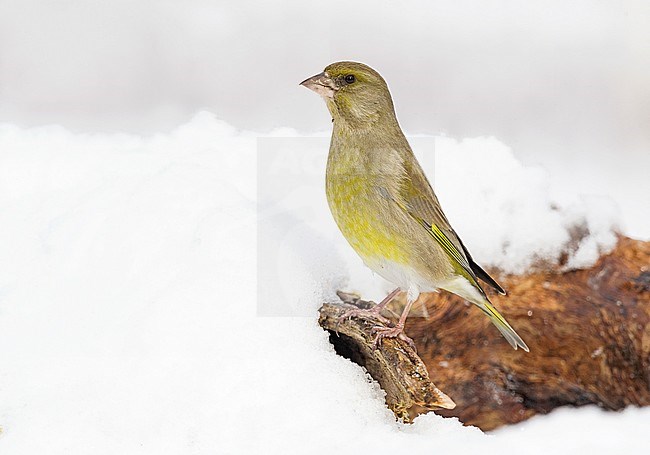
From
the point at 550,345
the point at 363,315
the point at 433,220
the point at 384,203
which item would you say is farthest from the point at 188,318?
the point at 550,345

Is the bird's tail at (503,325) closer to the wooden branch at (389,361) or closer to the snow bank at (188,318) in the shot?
the snow bank at (188,318)

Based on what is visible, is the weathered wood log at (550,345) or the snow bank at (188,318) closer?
the snow bank at (188,318)

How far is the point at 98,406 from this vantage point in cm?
216

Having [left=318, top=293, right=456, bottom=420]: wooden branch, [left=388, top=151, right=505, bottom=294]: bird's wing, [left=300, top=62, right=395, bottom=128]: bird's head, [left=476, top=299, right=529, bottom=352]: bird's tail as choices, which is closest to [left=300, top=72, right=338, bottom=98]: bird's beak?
[left=300, top=62, right=395, bottom=128]: bird's head

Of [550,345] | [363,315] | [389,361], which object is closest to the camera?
[389,361]

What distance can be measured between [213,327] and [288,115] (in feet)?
6.44

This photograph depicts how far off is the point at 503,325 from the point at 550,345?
0.94ft

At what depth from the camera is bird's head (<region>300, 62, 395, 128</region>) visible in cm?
260

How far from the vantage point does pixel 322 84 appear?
2605mm

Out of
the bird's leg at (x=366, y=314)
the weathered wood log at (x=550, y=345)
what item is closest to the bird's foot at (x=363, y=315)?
the bird's leg at (x=366, y=314)

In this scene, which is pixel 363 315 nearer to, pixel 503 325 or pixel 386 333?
pixel 386 333

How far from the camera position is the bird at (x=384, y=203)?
254cm

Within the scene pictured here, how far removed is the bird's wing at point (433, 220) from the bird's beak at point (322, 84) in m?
0.33

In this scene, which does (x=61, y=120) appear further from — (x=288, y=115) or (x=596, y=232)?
(x=596, y=232)
